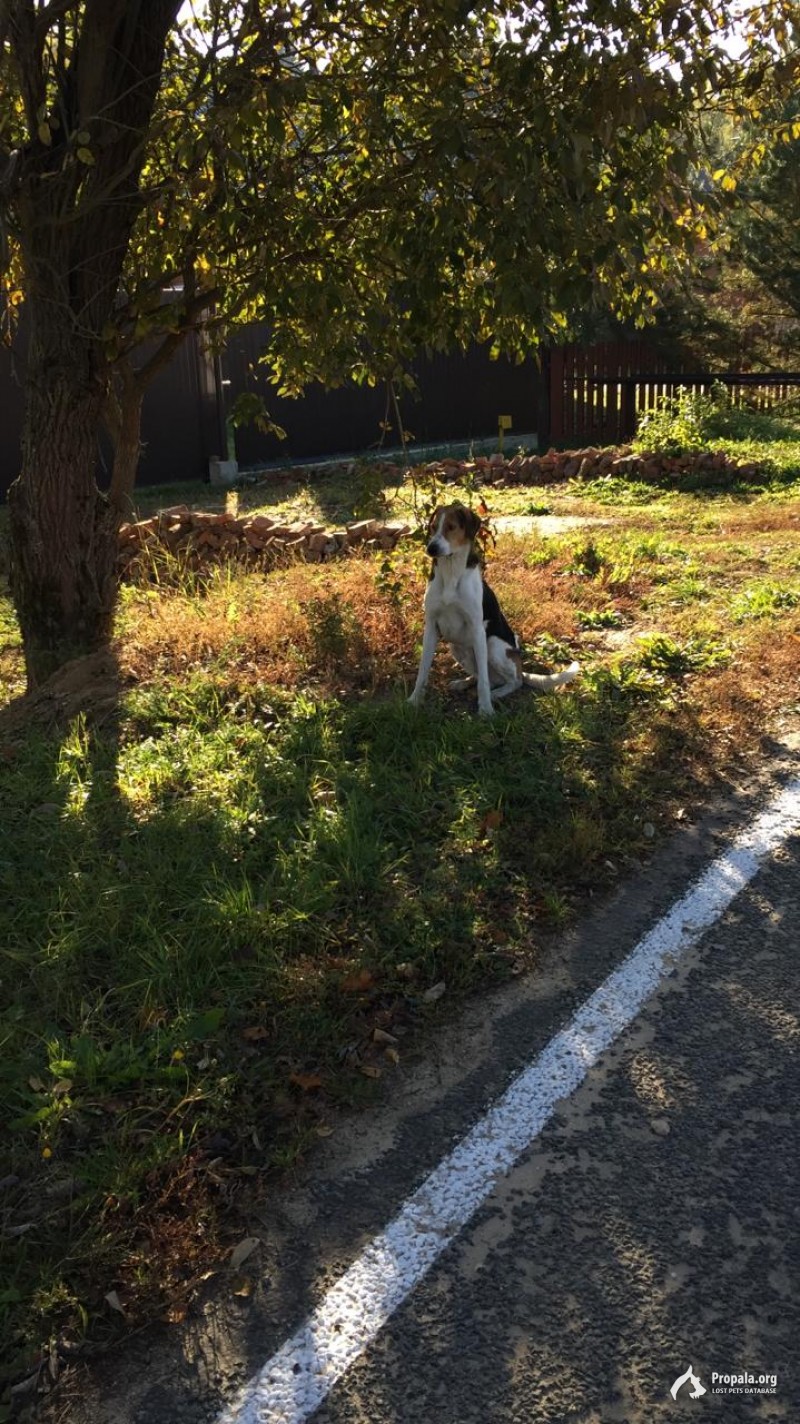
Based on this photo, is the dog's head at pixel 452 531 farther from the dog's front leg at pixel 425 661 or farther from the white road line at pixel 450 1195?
the white road line at pixel 450 1195

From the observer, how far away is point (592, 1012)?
10.6 feet

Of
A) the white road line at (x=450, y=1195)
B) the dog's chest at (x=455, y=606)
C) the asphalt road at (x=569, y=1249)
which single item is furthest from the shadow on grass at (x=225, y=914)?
the dog's chest at (x=455, y=606)

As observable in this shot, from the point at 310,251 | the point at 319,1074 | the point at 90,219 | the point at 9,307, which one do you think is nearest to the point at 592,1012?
the point at 319,1074

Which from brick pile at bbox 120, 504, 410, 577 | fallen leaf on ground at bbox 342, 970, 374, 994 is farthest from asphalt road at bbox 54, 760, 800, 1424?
brick pile at bbox 120, 504, 410, 577

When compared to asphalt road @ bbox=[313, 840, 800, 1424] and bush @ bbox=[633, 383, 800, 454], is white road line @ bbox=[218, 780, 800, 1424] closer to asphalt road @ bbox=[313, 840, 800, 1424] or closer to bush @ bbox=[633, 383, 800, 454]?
asphalt road @ bbox=[313, 840, 800, 1424]

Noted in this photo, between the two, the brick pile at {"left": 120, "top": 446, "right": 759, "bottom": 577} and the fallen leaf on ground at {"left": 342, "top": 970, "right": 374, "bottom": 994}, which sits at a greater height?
the brick pile at {"left": 120, "top": 446, "right": 759, "bottom": 577}

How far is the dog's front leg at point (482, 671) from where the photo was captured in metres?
5.31

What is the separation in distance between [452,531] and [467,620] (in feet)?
1.44

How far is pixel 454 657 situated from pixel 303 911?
96.5 inches

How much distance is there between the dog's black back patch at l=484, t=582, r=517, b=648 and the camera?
18.1 feet

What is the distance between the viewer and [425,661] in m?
5.44

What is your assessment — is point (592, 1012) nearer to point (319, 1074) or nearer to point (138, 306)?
point (319, 1074)

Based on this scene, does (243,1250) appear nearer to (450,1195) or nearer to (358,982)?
(450,1195)

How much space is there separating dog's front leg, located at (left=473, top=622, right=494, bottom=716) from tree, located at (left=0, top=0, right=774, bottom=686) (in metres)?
1.42
